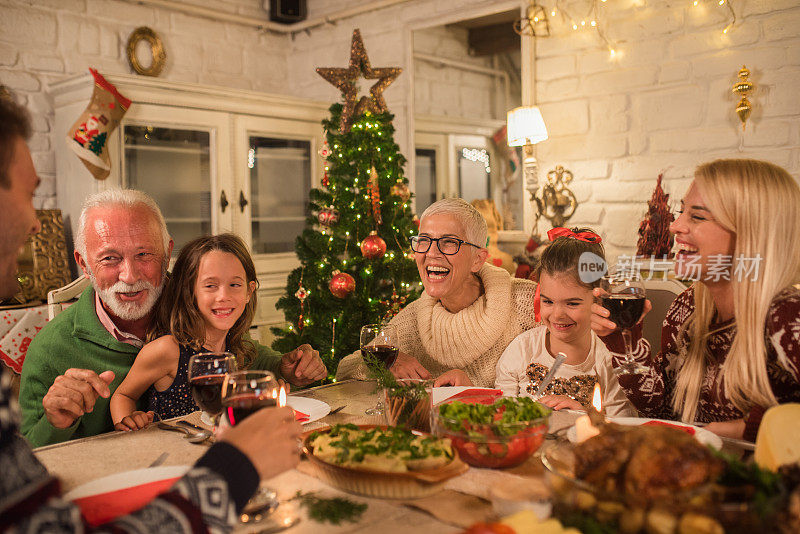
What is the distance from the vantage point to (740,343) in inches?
58.5

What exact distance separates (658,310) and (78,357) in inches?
76.8

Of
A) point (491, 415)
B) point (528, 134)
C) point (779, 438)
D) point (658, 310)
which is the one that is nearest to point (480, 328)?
point (658, 310)

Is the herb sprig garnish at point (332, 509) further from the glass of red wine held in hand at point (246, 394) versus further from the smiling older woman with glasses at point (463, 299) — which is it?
the smiling older woman with glasses at point (463, 299)

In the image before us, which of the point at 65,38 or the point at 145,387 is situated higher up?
the point at 65,38

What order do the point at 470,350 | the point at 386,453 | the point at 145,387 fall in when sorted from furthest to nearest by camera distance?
the point at 470,350 < the point at 145,387 < the point at 386,453

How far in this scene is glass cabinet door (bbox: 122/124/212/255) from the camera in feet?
13.3

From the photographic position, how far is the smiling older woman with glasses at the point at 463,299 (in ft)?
7.83

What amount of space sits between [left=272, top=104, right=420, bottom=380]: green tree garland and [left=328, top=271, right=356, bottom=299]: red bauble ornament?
110 mm

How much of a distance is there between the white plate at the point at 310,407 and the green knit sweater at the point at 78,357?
52cm

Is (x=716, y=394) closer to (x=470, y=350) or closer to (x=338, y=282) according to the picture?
(x=470, y=350)

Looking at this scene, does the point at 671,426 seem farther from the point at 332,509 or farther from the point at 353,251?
the point at 353,251

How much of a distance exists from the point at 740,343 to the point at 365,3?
165 inches

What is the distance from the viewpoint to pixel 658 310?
7.71 feet

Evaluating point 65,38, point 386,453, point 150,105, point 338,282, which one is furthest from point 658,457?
point 65,38
